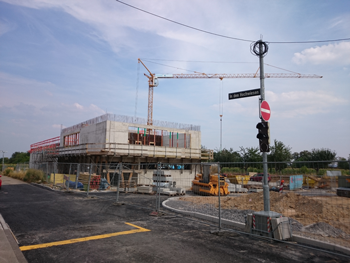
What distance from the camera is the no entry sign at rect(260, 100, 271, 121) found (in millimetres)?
8125

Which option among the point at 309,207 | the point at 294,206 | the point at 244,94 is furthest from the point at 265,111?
the point at 294,206

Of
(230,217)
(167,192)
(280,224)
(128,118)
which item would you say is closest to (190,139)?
(128,118)

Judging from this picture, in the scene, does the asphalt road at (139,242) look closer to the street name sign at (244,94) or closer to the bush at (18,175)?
the street name sign at (244,94)

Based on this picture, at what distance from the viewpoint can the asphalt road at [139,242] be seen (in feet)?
19.3

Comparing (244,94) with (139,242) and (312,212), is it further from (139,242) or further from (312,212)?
Answer: (312,212)

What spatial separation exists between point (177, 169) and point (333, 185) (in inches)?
988

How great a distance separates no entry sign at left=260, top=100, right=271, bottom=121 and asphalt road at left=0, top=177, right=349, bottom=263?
12.3 feet

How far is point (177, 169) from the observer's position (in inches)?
1336

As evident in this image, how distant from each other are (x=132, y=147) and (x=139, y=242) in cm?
2310

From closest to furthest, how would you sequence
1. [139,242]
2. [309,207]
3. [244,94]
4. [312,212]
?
[139,242] < [244,94] < [312,212] < [309,207]

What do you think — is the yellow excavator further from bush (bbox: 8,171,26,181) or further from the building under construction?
bush (bbox: 8,171,26,181)

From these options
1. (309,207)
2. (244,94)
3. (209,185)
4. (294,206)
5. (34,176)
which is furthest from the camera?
(34,176)

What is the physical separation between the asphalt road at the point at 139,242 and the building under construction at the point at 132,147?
15346 mm

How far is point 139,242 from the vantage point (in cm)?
700
